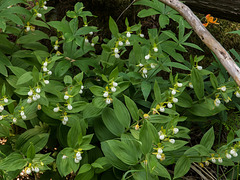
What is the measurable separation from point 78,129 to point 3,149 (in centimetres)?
53

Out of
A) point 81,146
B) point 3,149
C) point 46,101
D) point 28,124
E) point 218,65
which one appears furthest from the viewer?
point 218,65

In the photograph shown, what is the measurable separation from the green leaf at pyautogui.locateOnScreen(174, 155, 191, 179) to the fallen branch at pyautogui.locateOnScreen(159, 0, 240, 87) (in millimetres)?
520

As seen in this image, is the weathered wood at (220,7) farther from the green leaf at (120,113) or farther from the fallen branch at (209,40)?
the green leaf at (120,113)

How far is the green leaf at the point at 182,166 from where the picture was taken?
5.65 ft

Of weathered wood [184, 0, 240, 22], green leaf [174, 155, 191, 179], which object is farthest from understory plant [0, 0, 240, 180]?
weathered wood [184, 0, 240, 22]

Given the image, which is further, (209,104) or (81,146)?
(209,104)

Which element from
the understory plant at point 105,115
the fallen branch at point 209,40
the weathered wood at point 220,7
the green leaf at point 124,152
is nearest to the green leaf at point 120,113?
the understory plant at point 105,115

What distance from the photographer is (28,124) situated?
6.77 ft

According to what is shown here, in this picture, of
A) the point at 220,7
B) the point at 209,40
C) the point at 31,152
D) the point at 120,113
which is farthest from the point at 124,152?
the point at 220,7

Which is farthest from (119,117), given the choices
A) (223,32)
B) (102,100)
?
(223,32)

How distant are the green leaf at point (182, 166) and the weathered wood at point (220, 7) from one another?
1.33m

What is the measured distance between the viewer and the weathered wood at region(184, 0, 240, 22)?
2.46 meters

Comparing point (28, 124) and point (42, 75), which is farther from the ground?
point (42, 75)

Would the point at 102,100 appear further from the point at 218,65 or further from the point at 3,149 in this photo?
the point at 218,65
